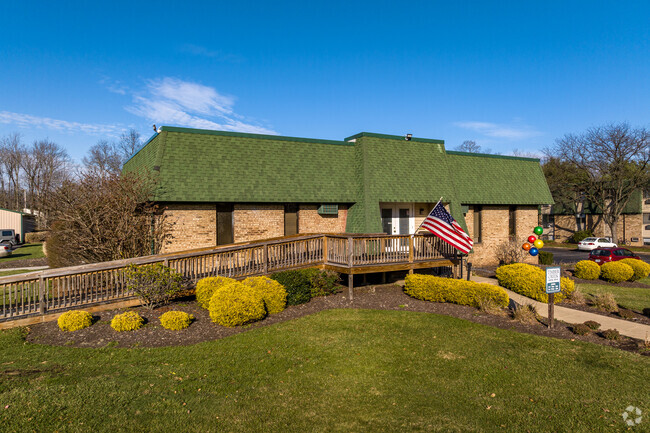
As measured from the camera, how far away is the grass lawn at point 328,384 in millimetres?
5840

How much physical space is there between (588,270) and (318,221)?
46.5 feet

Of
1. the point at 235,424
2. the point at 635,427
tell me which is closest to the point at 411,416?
the point at 235,424

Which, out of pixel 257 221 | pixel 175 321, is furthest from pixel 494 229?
pixel 175 321

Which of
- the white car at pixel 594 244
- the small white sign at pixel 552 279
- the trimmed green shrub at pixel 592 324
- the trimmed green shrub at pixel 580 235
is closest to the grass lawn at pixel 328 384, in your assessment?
the small white sign at pixel 552 279

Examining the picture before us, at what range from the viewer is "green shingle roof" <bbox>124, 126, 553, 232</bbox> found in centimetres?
1614

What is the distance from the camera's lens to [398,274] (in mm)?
17734

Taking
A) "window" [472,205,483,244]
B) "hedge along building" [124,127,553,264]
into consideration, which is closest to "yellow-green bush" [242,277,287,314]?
"hedge along building" [124,127,553,264]

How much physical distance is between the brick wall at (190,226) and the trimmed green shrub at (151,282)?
395cm

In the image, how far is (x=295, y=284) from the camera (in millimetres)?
12875

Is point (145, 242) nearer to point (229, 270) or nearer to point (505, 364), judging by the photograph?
point (229, 270)

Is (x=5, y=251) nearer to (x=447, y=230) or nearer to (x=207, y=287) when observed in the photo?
(x=207, y=287)

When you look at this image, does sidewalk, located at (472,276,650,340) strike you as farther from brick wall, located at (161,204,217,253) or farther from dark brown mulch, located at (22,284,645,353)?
brick wall, located at (161,204,217,253)

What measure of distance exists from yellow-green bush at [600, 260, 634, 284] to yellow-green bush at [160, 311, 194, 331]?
19.7 m

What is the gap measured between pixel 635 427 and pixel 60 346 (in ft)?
37.5
